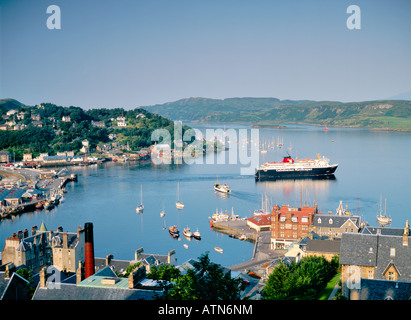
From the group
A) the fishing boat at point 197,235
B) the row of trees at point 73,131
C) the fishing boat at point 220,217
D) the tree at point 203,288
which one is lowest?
the fishing boat at point 197,235

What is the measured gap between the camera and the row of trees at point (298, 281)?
587 inches

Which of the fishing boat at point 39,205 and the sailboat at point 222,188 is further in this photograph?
the sailboat at point 222,188

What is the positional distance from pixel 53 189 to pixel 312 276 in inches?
1412

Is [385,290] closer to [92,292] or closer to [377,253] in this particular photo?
[377,253]

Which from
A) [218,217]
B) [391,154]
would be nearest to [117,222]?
[218,217]

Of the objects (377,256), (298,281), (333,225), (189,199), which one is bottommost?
(189,199)

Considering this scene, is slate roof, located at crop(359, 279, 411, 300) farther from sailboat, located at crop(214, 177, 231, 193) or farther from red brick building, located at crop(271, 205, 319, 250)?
sailboat, located at crop(214, 177, 231, 193)

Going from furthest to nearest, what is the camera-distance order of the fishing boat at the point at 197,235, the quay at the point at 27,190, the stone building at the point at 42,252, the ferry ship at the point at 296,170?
the ferry ship at the point at 296,170 < the quay at the point at 27,190 < the fishing boat at the point at 197,235 < the stone building at the point at 42,252

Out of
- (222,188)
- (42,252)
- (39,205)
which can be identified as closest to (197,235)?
(42,252)

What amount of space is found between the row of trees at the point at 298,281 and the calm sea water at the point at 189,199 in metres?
8.26

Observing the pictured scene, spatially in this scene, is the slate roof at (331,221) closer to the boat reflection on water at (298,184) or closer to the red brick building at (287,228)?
the red brick building at (287,228)

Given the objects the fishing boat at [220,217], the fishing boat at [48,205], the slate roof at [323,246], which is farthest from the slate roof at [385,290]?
the fishing boat at [48,205]

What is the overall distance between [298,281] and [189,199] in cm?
2848

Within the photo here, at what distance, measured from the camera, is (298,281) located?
50.3 feet
